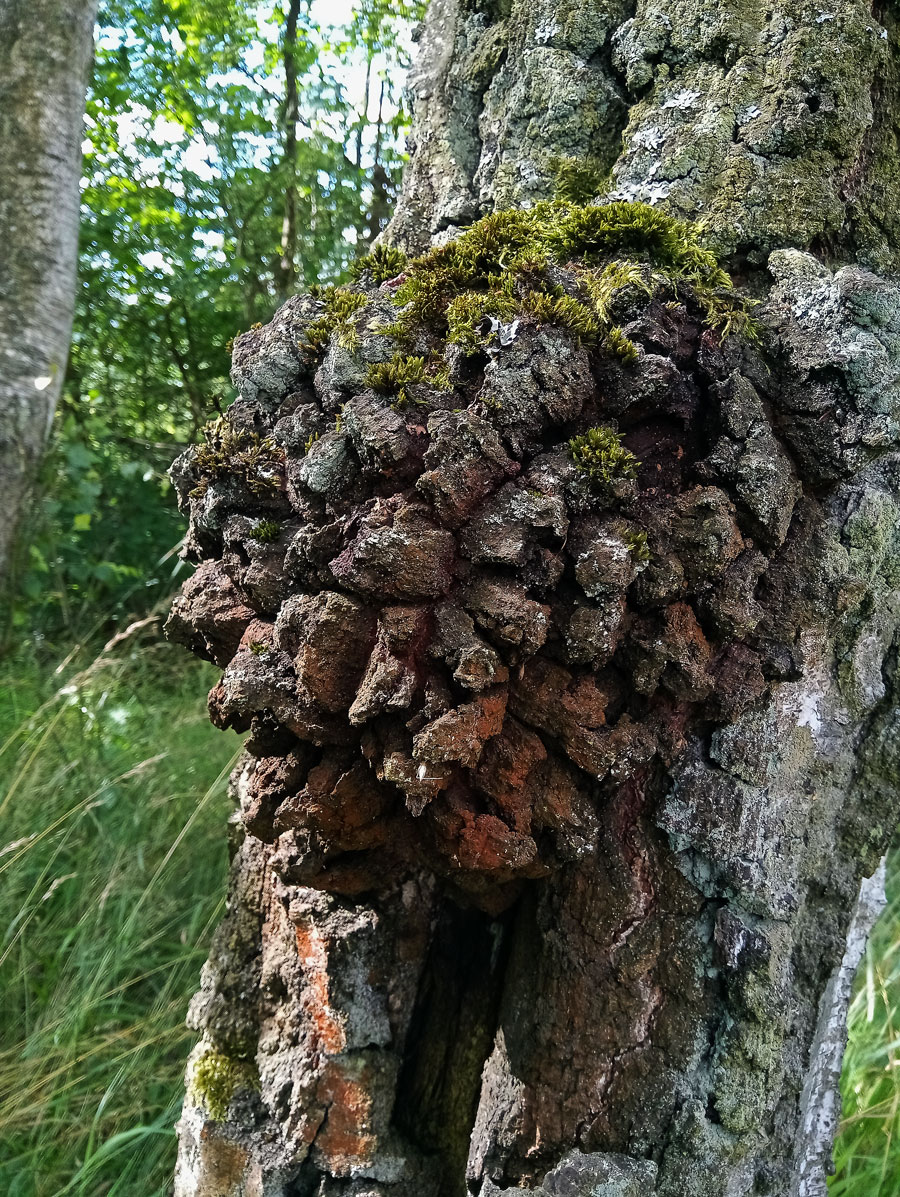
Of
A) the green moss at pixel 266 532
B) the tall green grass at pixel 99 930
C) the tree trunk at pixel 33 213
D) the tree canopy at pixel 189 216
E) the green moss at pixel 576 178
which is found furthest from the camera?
the tree canopy at pixel 189 216

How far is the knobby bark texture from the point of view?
103 cm

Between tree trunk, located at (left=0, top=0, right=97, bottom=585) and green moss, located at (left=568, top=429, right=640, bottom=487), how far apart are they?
3.24 meters

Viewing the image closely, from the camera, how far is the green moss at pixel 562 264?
1068 mm

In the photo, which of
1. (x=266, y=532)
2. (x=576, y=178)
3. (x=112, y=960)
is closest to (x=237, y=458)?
(x=266, y=532)

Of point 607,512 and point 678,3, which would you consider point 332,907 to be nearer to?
point 607,512

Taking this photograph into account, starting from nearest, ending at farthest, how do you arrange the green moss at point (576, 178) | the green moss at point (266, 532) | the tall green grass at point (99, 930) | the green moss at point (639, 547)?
the green moss at point (639, 547)
the green moss at point (266, 532)
the green moss at point (576, 178)
the tall green grass at point (99, 930)

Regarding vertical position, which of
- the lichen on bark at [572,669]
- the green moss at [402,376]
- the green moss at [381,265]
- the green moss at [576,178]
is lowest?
the lichen on bark at [572,669]

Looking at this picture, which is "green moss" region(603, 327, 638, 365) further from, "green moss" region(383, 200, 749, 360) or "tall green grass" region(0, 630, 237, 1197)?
"tall green grass" region(0, 630, 237, 1197)

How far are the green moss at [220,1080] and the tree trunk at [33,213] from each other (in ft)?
9.38

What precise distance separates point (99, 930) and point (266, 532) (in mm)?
2135

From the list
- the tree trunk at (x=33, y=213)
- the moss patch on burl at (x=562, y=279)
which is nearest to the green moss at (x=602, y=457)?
the moss patch on burl at (x=562, y=279)

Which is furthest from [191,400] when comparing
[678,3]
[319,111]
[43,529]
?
[678,3]

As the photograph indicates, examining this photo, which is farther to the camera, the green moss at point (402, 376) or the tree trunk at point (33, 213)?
the tree trunk at point (33, 213)

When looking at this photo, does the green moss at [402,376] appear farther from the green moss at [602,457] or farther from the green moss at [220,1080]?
the green moss at [220,1080]
